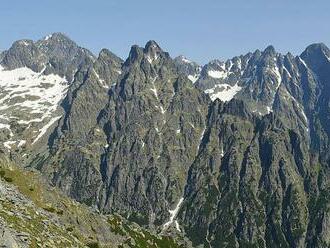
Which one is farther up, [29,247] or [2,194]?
[2,194]

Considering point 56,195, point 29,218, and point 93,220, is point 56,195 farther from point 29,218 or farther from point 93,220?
point 29,218

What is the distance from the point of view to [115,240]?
6781 inches

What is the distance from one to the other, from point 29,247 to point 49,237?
12.2 m

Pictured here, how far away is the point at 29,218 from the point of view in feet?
231

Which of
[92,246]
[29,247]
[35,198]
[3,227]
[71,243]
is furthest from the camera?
[35,198]

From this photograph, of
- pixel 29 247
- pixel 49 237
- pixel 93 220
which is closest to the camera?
pixel 29 247

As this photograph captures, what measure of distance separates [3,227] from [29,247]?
548cm

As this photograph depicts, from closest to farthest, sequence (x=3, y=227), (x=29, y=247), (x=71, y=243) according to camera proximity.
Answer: (x=3, y=227), (x=29, y=247), (x=71, y=243)

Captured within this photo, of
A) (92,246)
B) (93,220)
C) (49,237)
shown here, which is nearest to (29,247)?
(49,237)

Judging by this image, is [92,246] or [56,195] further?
[56,195]

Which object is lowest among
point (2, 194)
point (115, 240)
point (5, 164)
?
point (115, 240)

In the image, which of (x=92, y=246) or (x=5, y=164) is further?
(x=5, y=164)

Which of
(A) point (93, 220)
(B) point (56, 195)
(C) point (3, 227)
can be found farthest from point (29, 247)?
(A) point (93, 220)

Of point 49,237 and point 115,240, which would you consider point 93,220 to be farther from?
point 49,237
